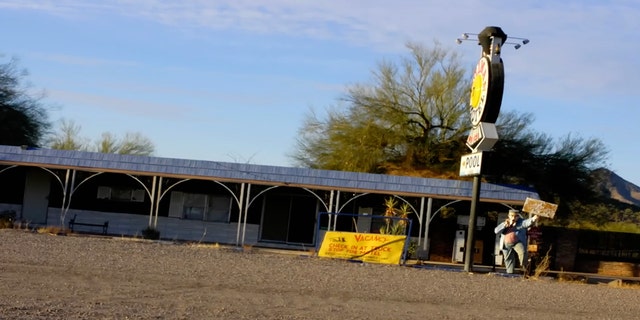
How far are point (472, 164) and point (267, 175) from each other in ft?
30.0

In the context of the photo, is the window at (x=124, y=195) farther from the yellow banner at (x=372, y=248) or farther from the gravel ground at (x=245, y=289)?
the yellow banner at (x=372, y=248)

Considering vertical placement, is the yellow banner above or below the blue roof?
below

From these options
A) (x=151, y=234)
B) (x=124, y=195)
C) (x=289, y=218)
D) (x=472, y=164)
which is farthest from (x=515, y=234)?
(x=124, y=195)

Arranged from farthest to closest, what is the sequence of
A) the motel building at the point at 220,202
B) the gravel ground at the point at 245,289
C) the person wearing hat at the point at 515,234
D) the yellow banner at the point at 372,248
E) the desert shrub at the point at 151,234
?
the motel building at the point at 220,202
the desert shrub at the point at 151,234
the yellow banner at the point at 372,248
the person wearing hat at the point at 515,234
the gravel ground at the point at 245,289

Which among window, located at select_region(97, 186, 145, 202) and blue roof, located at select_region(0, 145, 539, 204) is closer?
blue roof, located at select_region(0, 145, 539, 204)

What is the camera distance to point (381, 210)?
31.5 metres

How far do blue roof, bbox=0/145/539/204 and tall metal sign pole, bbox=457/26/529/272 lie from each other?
5.64 metres

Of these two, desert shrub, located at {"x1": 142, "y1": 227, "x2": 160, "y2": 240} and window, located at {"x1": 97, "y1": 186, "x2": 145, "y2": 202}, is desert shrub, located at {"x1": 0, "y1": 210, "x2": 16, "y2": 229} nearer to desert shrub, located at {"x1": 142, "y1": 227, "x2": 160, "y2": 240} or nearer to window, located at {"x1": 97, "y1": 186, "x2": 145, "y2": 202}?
window, located at {"x1": 97, "y1": 186, "x2": 145, "y2": 202}

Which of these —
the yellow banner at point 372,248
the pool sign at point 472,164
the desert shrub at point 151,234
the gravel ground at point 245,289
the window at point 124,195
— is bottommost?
the desert shrub at point 151,234

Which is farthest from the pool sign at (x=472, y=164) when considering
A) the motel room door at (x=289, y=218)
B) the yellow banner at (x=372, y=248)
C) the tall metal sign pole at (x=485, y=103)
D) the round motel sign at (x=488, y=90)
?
the motel room door at (x=289, y=218)

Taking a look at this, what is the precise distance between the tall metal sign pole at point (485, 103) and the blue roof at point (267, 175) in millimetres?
5638

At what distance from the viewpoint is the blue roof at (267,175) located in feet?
95.3

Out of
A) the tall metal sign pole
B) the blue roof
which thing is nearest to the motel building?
the blue roof

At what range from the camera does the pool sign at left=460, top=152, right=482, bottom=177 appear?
22.5 meters
